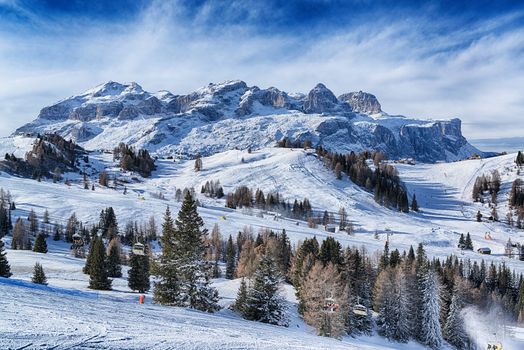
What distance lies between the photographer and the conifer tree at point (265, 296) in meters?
46.8

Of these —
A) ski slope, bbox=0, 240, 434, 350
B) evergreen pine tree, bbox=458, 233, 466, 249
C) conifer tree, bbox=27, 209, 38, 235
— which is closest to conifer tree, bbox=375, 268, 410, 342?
ski slope, bbox=0, 240, 434, 350

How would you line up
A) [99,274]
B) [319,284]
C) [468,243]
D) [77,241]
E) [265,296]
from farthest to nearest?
1. [468,243]
2. [77,241]
3. [99,274]
4. [319,284]
5. [265,296]

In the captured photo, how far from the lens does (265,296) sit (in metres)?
47.4

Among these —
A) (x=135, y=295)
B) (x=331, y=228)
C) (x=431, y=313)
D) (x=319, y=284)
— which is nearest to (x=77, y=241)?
(x=135, y=295)

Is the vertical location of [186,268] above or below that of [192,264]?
below

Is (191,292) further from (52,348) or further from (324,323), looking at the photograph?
(52,348)

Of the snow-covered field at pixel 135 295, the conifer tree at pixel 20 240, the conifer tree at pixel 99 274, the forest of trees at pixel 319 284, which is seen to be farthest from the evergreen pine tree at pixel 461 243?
the conifer tree at pixel 20 240

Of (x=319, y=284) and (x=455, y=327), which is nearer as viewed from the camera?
(x=319, y=284)

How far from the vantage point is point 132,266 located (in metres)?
56.8

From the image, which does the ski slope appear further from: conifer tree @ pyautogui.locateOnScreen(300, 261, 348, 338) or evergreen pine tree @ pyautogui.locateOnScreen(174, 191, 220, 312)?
conifer tree @ pyautogui.locateOnScreen(300, 261, 348, 338)

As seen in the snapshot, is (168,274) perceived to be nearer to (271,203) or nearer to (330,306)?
(330,306)

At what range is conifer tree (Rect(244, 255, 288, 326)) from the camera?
154 feet

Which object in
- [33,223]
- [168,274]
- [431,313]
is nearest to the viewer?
[168,274]

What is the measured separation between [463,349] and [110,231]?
9641cm
